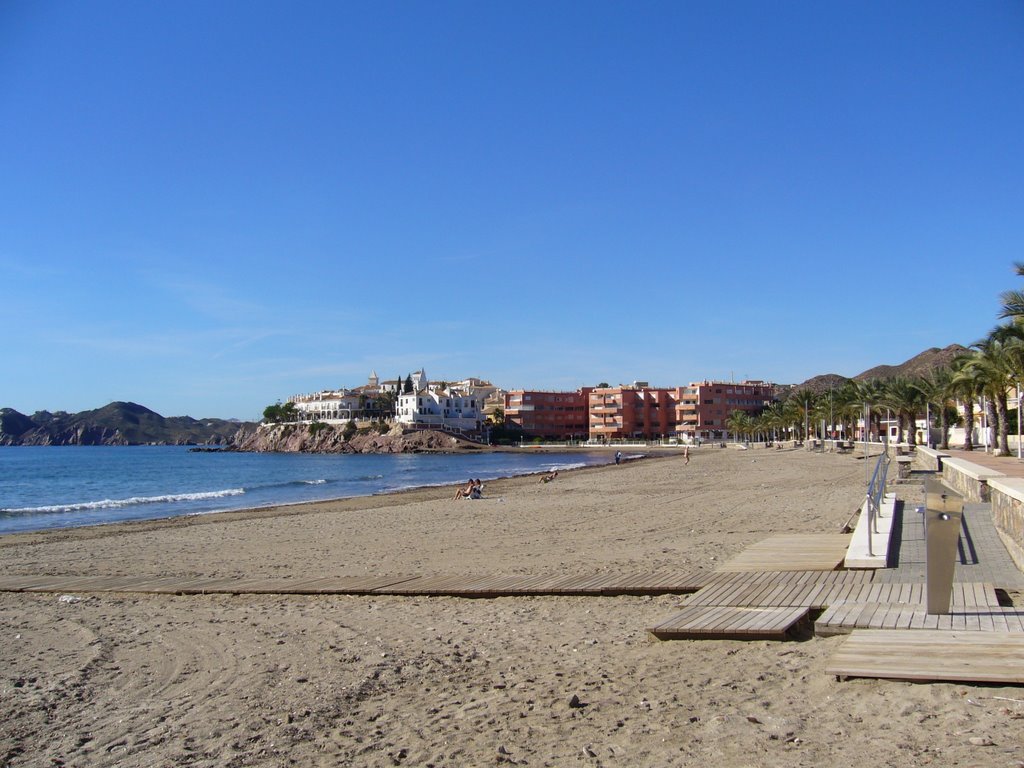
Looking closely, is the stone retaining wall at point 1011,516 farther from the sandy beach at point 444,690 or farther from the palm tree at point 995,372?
the palm tree at point 995,372

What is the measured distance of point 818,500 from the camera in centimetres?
2345

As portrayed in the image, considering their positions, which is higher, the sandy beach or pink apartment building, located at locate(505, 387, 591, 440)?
pink apartment building, located at locate(505, 387, 591, 440)

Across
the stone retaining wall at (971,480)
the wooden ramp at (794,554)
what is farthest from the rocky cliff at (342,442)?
the wooden ramp at (794,554)

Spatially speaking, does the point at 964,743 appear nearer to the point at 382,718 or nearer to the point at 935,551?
the point at 935,551

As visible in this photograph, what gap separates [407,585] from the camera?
11109 mm

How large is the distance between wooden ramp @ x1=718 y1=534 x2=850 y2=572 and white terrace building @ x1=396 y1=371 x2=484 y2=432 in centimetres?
14220

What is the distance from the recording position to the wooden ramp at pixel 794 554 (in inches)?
402

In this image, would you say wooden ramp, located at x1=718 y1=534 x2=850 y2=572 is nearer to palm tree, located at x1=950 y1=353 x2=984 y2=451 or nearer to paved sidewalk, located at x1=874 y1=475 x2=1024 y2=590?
paved sidewalk, located at x1=874 y1=475 x2=1024 y2=590

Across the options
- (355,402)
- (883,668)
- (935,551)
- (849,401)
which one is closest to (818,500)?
(935,551)

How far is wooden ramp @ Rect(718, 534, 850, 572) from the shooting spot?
33.5 feet

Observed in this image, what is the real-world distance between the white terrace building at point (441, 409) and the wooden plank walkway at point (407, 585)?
462ft

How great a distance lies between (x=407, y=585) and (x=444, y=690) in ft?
15.7

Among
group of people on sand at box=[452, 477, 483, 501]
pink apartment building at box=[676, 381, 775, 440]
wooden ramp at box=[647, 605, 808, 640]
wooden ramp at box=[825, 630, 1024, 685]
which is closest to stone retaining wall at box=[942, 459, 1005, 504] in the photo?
wooden ramp at box=[647, 605, 808, 640]

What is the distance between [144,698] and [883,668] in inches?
220
